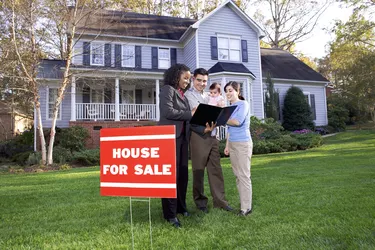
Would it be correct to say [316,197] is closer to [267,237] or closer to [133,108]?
[267,237]

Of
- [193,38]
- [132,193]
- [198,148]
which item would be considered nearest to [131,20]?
[193,38]

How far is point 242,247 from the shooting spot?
92.4 inches

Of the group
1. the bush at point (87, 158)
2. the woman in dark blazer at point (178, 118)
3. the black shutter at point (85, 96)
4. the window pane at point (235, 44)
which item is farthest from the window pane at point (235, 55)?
the woman in dark blazer at point (178, 118)

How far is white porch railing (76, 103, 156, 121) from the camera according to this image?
14.2 meters

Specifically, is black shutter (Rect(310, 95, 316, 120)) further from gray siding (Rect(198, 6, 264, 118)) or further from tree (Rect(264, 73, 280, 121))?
gray siding (Rect(198, 6, 264, 118))

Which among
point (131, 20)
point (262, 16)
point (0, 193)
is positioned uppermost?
point (262, 16)

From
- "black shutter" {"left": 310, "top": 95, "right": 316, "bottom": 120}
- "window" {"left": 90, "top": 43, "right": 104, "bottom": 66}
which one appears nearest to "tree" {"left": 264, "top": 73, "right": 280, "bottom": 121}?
"black shutter" {"left": 310, "top": 95, "right": 316, "bottom": 120}

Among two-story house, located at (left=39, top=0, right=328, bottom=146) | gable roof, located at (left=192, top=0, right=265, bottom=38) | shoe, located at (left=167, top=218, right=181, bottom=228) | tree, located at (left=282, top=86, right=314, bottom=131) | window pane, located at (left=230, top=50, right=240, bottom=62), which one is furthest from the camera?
tree, located at (left=282, top=86, right=314, bottom=131)

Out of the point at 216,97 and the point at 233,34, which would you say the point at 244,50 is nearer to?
the point at 233,34

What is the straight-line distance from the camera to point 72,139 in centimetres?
1228

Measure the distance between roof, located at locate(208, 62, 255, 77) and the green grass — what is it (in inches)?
420

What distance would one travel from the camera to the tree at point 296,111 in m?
18.0

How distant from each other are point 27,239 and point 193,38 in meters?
14.6

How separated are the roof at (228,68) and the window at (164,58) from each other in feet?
9.42
